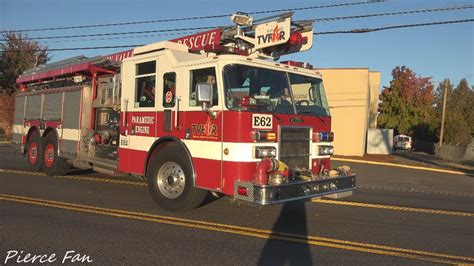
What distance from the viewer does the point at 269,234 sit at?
668 centimetres

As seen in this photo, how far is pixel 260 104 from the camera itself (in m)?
7.37

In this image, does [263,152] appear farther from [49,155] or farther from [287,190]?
[49,155]

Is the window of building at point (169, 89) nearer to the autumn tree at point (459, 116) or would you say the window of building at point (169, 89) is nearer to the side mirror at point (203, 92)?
the side mirror at point (203, 92)

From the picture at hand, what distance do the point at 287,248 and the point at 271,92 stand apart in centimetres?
268

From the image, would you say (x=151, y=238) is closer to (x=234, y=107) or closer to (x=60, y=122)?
(x=234, y=107)

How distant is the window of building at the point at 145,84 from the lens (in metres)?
8.63

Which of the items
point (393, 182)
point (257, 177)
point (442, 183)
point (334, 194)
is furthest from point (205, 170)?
point (442, 183)

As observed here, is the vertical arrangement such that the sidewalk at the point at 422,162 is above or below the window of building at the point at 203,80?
below

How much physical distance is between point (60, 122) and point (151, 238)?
6.49 metres

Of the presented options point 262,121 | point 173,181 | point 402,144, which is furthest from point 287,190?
point 402,144

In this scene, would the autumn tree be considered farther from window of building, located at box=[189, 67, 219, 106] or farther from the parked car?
window of building, located at box=[189, 67, 219, 106]

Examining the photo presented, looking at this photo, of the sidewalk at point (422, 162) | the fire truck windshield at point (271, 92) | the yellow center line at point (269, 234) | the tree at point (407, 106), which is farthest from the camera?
the tree at point (407, 106)

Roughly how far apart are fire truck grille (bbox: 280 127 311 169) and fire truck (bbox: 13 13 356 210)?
16mm

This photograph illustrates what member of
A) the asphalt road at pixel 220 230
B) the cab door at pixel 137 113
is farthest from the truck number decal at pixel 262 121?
the cab door at pixel 137 113
